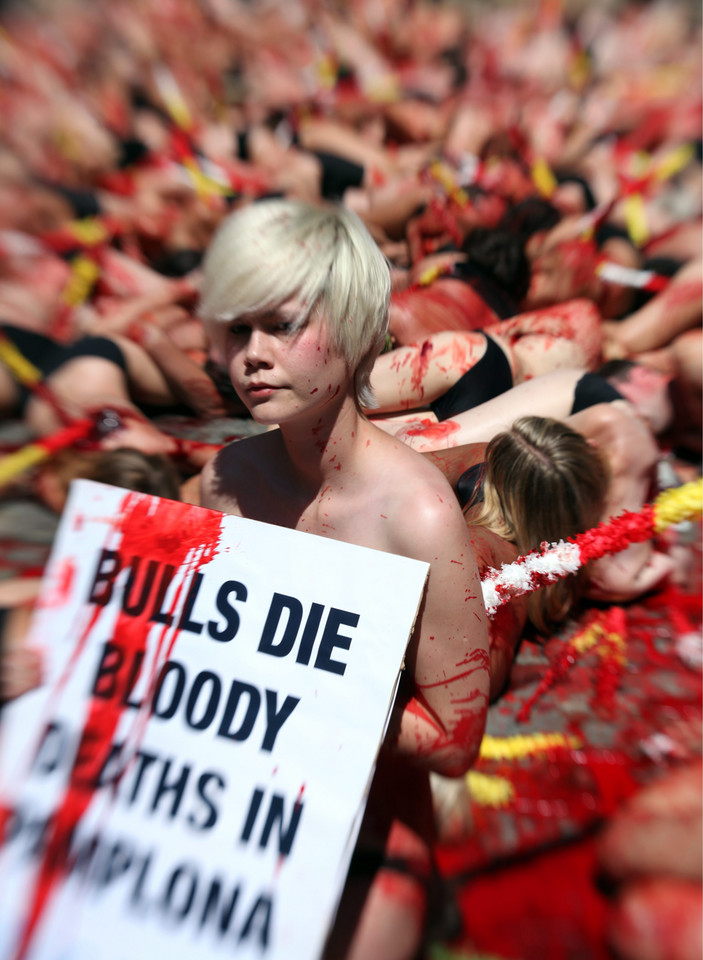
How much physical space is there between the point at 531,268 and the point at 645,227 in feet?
5.72

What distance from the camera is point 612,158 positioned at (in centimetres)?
504

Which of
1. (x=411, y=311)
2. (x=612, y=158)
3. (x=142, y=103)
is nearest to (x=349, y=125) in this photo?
(x=142, y=103)

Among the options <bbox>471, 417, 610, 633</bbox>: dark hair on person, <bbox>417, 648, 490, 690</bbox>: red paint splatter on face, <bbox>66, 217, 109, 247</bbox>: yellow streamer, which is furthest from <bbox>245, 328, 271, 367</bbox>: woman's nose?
<bbox>66, 217, 109, 247</bbox>: yellow streamer

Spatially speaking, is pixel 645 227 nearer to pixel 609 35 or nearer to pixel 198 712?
pixel 609 35

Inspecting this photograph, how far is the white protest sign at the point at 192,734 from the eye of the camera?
1.01 m

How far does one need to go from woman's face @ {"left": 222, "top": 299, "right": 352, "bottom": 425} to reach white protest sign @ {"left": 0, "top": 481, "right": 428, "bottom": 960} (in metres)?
0.25

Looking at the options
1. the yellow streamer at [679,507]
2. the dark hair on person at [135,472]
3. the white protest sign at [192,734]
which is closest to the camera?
the white protest sign at [192,734]

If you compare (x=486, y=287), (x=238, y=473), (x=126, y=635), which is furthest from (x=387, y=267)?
(x=486, y=287)

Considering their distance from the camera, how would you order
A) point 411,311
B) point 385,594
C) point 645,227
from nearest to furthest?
point 385,594
point 411,311
point 645,227

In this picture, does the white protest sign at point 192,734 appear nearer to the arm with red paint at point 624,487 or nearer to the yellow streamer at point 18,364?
the arm with red paint at point 624,487

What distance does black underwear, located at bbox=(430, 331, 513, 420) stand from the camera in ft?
6.17

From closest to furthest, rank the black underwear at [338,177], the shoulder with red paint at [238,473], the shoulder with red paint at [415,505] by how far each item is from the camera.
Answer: the shoulder with red paint at [415,505] → the shoulder with red paint at [238,473] → the black underwear at [338,177]

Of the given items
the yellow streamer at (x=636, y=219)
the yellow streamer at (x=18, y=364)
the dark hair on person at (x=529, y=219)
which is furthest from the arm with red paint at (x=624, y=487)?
the yellow streamer at (x=636, y=219)

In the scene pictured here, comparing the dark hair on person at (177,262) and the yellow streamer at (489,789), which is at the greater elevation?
the dark hair on person at (177,262)
